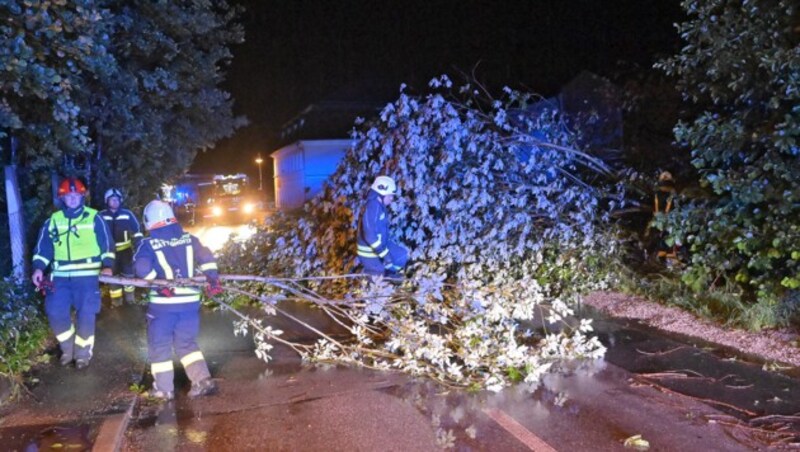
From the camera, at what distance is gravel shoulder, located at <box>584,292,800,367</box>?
588cm

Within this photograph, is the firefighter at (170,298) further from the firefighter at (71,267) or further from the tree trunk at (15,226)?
the tree trunk at (15,226)

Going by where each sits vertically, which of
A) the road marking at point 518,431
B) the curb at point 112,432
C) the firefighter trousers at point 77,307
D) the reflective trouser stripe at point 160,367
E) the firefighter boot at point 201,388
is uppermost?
the firefighter trousers at point 77,307

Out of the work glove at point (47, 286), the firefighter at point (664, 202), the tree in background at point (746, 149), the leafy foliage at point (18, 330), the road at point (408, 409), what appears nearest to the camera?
the road at point (408, 409)

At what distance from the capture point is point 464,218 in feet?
25.9

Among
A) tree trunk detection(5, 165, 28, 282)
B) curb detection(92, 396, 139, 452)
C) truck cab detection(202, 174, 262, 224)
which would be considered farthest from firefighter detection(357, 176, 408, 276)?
truck cab detection(202, 174, 262, 224)

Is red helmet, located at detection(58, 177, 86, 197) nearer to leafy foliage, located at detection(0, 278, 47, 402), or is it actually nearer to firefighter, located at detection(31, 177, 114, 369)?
firefighter, located at detection(31, 177, 114, 369)

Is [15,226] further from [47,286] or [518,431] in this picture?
[518,431]

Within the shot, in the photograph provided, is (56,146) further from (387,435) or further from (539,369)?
(539,369)

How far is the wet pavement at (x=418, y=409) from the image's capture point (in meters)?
4.30

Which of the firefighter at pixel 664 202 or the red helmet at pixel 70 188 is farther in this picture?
the firefighter at pixel 664 202

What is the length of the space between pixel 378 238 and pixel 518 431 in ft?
9.93

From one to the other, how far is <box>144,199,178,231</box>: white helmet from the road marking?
9.34ft

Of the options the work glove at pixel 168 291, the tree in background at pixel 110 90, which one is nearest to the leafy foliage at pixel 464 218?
the work glove at pixel 168 291

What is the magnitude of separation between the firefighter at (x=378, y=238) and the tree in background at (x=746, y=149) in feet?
10.1
